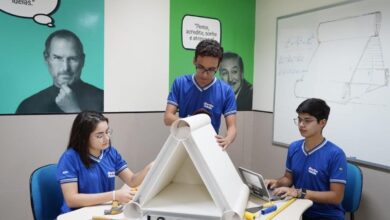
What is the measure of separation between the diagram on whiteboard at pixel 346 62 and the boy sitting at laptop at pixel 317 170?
0.86m

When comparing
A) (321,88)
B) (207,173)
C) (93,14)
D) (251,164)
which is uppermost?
(93,14)

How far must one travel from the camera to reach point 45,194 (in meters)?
1.79

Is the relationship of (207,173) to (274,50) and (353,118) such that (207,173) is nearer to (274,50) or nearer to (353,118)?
(353,118)

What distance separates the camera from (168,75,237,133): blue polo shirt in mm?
2377

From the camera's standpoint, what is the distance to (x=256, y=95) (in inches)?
147

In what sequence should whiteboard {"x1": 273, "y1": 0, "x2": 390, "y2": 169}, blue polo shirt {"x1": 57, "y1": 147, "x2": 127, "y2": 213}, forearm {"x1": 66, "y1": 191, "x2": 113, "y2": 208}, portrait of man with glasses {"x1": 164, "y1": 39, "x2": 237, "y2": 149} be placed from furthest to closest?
whiteboard {"x1": 273, "y1": 0, "x2": 390, "y2": 169} → portrait of man with glasses {"x1": 164, "y1": 39, "x2": 237, "y2": 149} → blue polo shirt {"x1": 57, "y1": 147, "x2": 127, "y2": 213} → forearm {"x1": 66, "y1": 191, "x2": 113, "y2": 208}

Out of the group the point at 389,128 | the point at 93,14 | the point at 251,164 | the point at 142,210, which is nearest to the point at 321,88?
the point at 389,128

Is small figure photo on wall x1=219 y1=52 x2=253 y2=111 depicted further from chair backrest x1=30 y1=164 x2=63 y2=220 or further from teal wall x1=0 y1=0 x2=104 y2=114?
chair backrest x1=30 y1=164 x2=63 y2=220

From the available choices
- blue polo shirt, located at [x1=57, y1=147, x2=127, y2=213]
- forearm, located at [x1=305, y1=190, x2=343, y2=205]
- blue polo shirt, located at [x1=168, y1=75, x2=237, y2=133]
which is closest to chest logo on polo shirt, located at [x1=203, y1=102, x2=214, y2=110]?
blue polo shirt, located at [x1=168, y1=75, x2=237, y2=133]

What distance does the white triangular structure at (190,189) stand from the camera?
3.68 ft

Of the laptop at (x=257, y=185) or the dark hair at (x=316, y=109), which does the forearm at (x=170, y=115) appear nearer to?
the laptop at (x=257, y=185)

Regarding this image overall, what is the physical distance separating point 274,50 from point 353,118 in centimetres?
116

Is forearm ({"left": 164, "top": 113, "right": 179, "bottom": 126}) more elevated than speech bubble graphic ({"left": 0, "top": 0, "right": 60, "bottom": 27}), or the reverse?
speech bubble graphic ({"left": 0, "top": 0, "right": 60, "bottom": 27})

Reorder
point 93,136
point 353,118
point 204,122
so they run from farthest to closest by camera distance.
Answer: point 353,118 → point 93,136 → point 204,122
